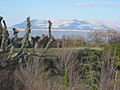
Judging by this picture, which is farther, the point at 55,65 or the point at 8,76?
the point at 55,65

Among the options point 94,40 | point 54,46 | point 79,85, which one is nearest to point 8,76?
point 79,85

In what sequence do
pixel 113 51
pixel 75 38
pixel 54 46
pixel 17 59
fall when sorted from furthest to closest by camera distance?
1. pixel 75 38
2. pixel 54 46
3. pixel 113 51
4. pixel 17 59

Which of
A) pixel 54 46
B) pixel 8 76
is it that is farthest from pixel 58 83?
pixel 54 46

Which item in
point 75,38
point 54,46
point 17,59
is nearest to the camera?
point 17,59

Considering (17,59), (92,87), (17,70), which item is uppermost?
(17,59)

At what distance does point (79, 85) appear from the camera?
61.1ft

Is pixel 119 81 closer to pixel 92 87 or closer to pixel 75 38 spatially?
pixel 92 87

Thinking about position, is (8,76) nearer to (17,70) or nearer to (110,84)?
(17,70)

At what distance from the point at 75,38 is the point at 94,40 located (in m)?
6.52

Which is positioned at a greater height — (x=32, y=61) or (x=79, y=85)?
(x=32, y=61)

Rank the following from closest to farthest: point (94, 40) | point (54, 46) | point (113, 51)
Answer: point (113, 51), point (54, 46), point (94, 40)

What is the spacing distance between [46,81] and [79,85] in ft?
7.63

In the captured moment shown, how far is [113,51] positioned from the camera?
23.5 meters

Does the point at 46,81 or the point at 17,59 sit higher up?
the point at 17,59
